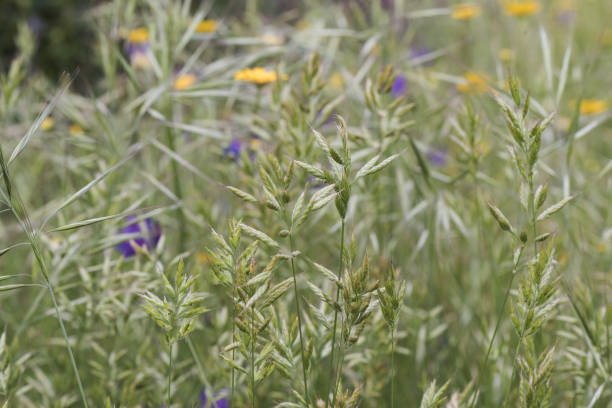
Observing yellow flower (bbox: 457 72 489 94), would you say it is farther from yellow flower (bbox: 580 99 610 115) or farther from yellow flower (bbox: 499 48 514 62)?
yellow flower (bbox: 580 99 610 115)

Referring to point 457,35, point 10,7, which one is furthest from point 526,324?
point 10,7

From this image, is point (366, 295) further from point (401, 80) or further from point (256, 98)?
point (401, 80)

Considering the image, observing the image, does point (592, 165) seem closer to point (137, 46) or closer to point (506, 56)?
point (506, 56)

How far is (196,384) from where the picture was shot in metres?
1.10

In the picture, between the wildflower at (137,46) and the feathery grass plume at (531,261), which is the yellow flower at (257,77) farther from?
the feathery grass plume at (531,261)

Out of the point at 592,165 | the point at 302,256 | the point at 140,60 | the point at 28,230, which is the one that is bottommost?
the point at 592,165

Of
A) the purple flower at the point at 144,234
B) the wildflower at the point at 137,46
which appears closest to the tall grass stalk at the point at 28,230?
the purple flower at the point at 144,234

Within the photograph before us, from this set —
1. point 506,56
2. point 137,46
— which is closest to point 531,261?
point 506,56

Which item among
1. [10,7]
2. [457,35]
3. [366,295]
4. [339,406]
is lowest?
[457,35]

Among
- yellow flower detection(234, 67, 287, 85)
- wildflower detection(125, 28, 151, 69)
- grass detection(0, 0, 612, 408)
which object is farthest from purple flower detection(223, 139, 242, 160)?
wildflower detection(125, 28, 151, 69)

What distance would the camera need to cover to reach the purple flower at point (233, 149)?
129 centimetres

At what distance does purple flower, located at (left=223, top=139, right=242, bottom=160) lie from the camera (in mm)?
1292

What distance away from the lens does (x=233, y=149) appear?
57.2 inches

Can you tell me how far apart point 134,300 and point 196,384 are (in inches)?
7.3
